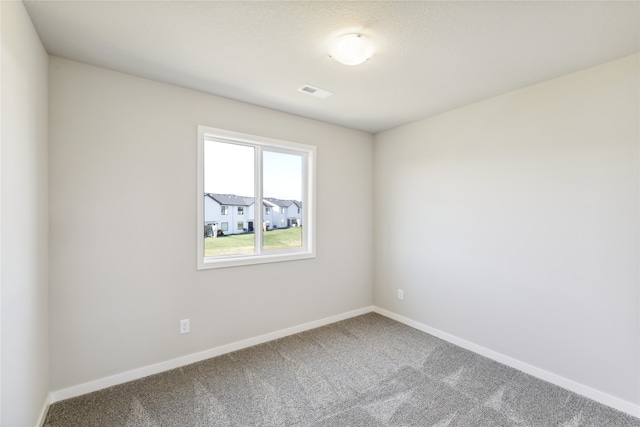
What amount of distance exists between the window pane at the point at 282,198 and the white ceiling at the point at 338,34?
0.85 m

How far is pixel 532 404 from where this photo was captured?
210 centimetres

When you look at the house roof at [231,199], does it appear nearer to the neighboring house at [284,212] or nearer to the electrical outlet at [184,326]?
the neighboring house at [284,212]

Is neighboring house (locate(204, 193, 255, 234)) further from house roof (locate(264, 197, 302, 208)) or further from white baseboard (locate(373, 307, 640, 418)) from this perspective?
white baseboard (locate(373, 307, 640, 418))

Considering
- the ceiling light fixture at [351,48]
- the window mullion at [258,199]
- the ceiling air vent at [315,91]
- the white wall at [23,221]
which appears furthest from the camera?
the window mullion at [258,199]

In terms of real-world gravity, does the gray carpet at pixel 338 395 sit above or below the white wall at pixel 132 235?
below

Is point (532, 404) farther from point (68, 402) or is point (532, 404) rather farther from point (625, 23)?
point (68, 402)

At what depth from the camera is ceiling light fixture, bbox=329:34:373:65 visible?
1804 millimetres

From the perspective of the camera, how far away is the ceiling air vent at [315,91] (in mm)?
2584

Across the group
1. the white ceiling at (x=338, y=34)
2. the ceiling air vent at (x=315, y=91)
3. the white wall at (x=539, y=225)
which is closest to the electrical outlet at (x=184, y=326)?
the white ceiling at (x=338, y=34)

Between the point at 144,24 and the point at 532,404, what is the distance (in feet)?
11.7

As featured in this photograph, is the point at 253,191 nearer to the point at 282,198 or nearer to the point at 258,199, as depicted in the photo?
the point at 258,199

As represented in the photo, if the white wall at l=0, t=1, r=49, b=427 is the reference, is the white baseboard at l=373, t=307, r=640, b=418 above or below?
→ below

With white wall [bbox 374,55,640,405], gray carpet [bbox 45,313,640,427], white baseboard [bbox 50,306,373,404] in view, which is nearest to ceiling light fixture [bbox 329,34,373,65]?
white wall [bbox 374,55,640,405]

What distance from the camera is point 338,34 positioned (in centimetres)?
180
